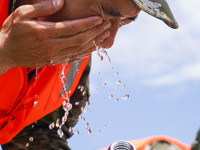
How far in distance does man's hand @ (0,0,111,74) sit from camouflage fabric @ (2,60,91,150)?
1436 millimetres

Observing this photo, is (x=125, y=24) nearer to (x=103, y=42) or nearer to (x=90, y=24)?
(x=103, y=42)

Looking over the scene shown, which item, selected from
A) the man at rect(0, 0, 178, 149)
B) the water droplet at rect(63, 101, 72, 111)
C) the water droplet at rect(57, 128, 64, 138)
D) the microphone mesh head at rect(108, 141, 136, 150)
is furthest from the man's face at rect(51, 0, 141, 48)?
the water droplet at rect(57, 128, 64, 138)

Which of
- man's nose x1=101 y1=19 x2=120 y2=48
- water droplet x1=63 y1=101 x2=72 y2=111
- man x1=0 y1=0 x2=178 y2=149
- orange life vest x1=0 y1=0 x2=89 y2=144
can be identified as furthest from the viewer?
water droplet x1=63 y1=101 x2=72 y2=111

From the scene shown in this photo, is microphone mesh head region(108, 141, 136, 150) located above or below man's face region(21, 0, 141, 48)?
below

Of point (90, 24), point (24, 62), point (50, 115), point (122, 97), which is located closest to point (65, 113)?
point (50, 115)

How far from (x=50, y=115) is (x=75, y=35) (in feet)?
5.47

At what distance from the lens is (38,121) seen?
413 cm

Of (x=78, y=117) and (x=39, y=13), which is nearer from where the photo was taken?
(x=39, y=13)

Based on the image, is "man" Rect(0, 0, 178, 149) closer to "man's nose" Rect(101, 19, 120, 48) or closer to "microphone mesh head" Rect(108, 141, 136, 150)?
"man's nose" Rect(101, 19, 120, 48)

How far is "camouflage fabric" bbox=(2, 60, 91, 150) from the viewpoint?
13.4 ft

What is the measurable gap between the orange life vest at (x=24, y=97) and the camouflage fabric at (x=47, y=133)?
266 millimetres

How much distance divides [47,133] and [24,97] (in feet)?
2.22

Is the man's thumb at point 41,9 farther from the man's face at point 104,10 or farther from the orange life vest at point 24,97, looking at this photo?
the orange life vest at point 24,97

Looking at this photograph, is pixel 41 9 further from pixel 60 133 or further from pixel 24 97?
pixel 60 133
